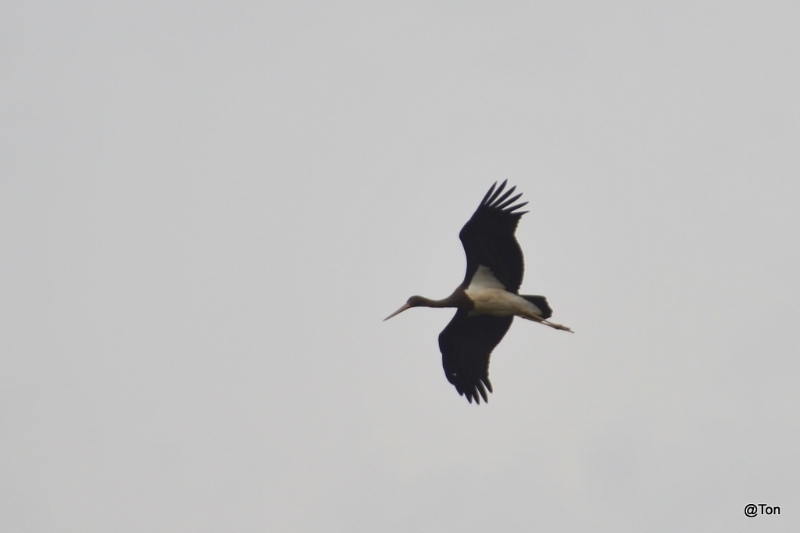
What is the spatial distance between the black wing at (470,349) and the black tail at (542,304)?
827 mm

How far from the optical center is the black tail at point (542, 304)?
66.9ft

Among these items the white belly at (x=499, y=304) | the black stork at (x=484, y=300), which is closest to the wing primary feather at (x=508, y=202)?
the black stork at (x=484, y=300)

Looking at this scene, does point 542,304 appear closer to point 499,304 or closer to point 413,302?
point 499,304

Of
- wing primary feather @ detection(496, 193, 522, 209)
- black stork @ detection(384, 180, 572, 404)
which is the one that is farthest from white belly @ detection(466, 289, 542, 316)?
wing primary feather @ detection(496, 193, 522, 209)

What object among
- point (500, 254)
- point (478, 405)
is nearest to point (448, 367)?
point (478, 405)

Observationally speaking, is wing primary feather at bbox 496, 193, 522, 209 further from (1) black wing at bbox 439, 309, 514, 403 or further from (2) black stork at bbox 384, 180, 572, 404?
(1) black wing at bbox 439, 309, 514, 403

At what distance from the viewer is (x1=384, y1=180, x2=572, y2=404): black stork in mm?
20234

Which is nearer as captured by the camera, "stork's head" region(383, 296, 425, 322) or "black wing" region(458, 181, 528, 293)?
"black wing" region(458, 181, 528, 293)

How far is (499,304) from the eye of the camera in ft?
68.1

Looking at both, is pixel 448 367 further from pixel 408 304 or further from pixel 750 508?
pixel 750 508

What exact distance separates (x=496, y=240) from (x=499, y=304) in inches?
39.1

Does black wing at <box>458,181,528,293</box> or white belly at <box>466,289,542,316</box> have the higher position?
black wing at <box>458,181,528,293</box>

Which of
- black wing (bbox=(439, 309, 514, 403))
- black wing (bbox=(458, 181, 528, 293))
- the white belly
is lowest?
black wing (bbox=(439, 309, 514, 403))

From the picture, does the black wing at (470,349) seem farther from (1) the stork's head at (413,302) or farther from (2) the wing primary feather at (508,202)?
(2) the wing primary feather at (508,202)
